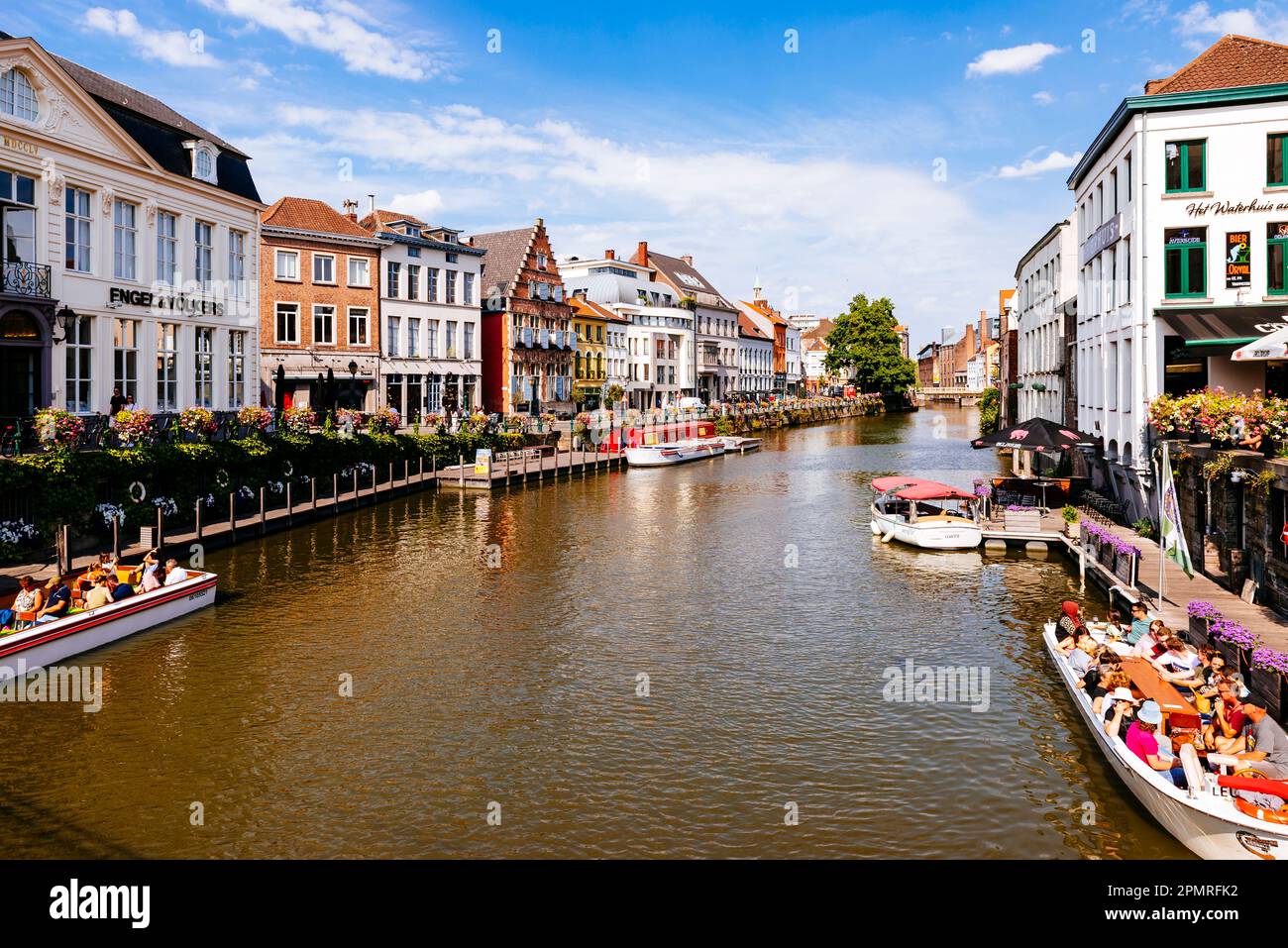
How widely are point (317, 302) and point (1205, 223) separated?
154 ft

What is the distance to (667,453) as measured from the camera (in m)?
66.2

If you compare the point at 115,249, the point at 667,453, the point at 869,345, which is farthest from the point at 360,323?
the point at 869,345

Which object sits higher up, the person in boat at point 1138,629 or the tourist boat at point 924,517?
the tourist boat at point 924,517

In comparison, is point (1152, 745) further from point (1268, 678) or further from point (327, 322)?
point (327, 322)

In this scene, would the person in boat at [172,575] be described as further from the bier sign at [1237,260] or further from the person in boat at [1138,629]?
the bier sign at [1237,260]

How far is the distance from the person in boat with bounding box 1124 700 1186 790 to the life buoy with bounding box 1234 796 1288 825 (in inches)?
38.9

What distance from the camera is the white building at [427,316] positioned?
63.3 metres

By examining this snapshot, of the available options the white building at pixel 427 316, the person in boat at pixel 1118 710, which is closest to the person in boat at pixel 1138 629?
the person in boat at pixel 1118 710

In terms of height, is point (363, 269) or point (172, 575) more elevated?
point (363, 269)

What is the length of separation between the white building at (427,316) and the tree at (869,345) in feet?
254

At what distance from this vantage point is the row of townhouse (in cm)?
3014

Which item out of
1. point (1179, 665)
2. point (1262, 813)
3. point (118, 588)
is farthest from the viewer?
point (118, 588)
